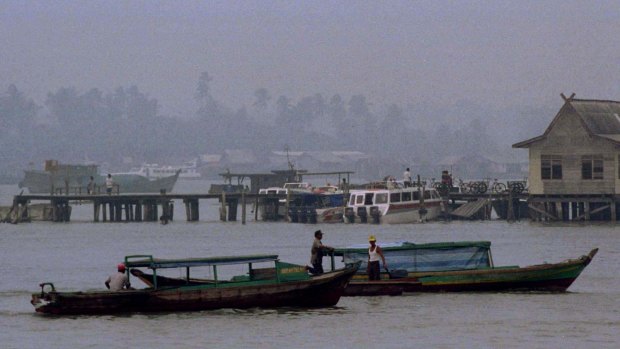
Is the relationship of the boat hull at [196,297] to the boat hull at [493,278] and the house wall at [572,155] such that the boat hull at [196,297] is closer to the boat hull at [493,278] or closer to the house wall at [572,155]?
the boat hull at [493,278]

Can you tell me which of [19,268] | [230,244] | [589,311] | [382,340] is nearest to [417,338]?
[382,340]

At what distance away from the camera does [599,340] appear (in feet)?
114

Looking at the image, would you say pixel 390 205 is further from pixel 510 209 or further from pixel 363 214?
pixel 510 209

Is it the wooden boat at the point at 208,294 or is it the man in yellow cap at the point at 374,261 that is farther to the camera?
the man in yellow cap at the point at 374,261

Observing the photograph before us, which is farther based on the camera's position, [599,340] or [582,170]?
[582,170]

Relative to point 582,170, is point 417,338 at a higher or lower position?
lower

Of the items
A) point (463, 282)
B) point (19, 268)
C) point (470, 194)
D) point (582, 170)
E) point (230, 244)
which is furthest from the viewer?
point (470, 194)

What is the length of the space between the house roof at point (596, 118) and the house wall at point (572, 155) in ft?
0.91

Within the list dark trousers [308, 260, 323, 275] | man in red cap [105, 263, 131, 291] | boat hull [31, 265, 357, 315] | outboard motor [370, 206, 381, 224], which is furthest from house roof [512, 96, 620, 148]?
man in red cap [105, 263, 131, 291]

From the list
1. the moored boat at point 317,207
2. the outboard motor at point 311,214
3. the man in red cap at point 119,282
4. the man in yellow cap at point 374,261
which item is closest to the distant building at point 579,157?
the moored boat at point 317,207

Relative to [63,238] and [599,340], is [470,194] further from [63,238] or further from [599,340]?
[599,340]

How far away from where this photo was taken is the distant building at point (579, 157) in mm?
81875

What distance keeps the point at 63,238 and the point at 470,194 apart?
27679 millimetres

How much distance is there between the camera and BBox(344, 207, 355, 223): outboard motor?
299 feet
